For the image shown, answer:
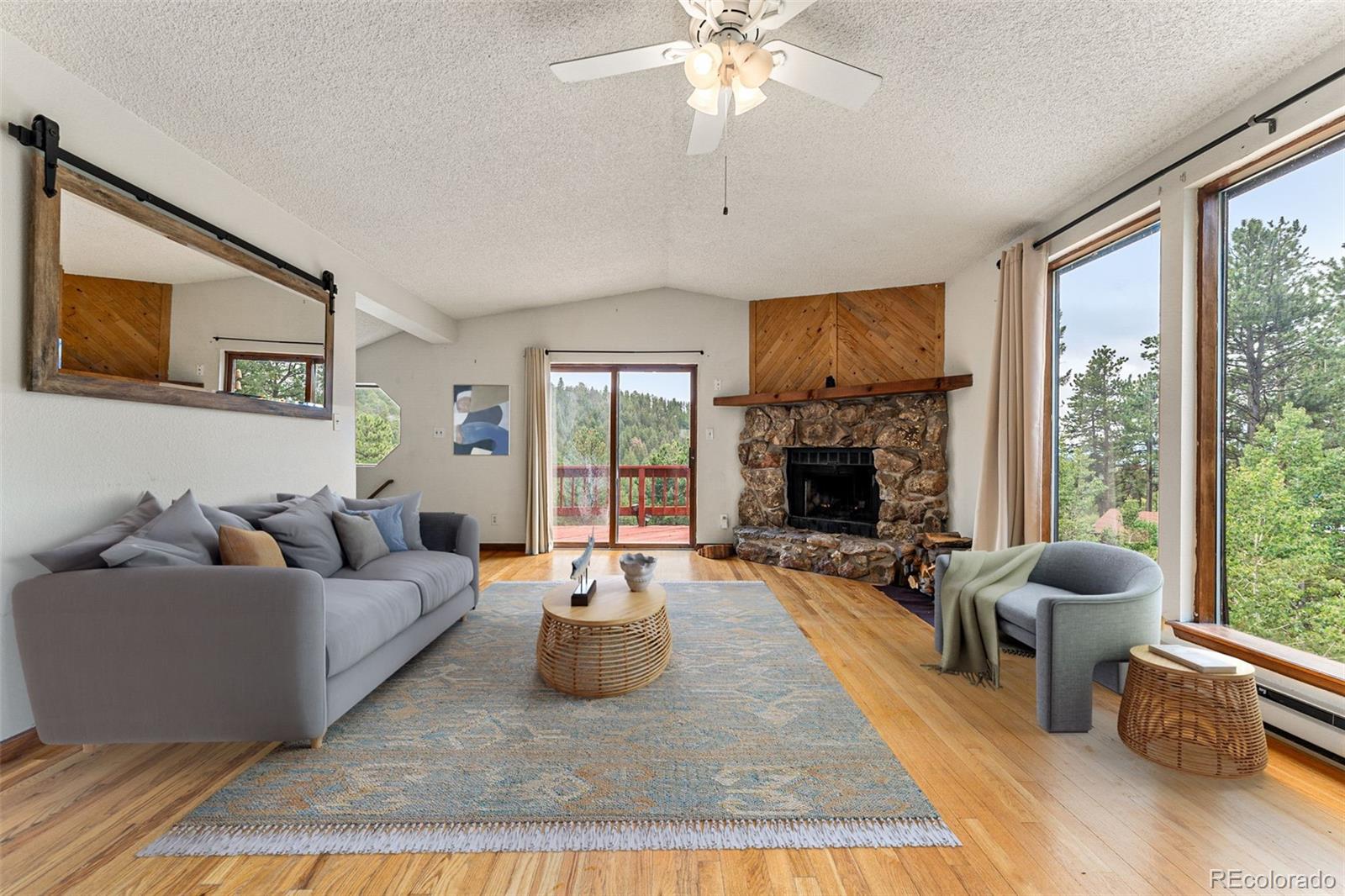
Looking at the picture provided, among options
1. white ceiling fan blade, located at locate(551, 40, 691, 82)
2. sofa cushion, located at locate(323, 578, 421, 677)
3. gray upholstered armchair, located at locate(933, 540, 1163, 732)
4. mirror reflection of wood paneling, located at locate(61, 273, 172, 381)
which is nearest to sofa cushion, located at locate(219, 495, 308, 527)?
sofa cushion, located at locate(323, 578, 421, 677)

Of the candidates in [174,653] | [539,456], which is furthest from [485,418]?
[174,653]

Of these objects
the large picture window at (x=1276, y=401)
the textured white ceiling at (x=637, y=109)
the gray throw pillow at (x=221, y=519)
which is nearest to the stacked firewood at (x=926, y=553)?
the large picture window at (x=1276, y=401)

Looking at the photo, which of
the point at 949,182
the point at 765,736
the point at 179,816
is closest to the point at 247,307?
the point at 179,816

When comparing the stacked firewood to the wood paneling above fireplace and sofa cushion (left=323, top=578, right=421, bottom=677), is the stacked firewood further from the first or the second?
sofa cushion (left=323, top=578, right=421, bottom=677)

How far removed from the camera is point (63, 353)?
2.22 metres

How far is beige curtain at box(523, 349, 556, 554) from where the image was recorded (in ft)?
20.2

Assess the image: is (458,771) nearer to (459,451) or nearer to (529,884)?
(529,884)

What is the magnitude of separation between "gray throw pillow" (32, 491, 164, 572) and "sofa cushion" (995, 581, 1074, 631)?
3.60m

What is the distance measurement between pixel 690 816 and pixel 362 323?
5.69 m

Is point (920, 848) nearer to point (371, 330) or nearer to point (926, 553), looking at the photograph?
point (926, 553)

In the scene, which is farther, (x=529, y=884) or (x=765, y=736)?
(x=765, y=736)

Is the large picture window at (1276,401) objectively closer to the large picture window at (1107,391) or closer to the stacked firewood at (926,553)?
the large picture window at (1107,391)

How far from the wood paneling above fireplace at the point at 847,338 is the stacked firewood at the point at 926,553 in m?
1.59

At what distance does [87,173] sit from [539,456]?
4133 mm
